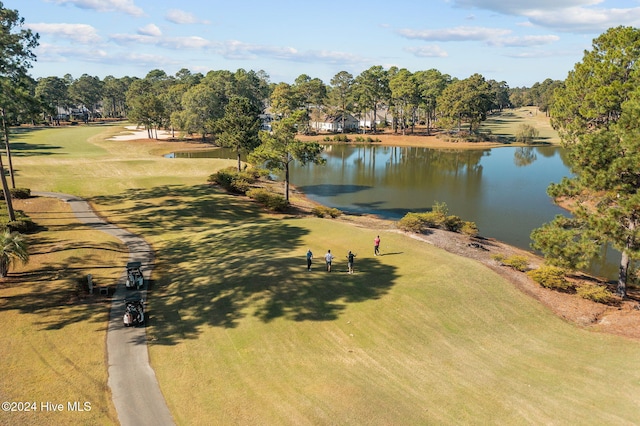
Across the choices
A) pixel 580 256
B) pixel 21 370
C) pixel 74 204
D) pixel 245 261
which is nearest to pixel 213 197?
pixel 74 204

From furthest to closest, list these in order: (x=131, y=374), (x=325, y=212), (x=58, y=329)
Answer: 1. (x=325, y=212)
2. (x=58, y=329)
3. (x=131, y=374)

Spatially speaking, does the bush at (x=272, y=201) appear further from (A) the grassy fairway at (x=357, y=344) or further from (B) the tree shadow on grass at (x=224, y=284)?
(A) the grassy fairway at (x=357, y=344)

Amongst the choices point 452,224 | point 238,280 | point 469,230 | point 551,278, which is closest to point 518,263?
point 551,278

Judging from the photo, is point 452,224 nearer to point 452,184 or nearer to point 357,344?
point 357,344

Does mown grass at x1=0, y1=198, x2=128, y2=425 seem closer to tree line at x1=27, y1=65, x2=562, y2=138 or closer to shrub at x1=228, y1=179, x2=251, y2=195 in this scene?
shrub at x1=228, y1=179, x2=251, y2=195

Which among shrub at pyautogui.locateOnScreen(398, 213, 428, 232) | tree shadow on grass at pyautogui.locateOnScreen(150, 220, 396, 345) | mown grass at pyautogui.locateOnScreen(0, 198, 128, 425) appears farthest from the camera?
shrub at pyautogui.locateOnScreen(398, 213, 428, 232)

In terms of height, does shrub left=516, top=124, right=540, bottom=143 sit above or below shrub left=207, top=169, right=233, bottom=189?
above

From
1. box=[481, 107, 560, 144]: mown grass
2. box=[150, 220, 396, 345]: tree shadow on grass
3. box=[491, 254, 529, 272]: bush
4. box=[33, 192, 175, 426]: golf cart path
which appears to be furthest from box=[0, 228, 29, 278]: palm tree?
box=[481, 107, 560, 144]: mown grass
